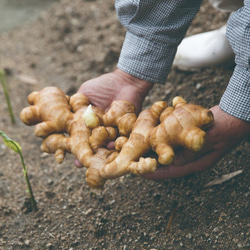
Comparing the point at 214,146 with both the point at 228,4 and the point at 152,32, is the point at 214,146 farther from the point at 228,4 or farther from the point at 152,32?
the point at 228,4

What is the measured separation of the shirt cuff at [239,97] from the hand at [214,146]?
2cm

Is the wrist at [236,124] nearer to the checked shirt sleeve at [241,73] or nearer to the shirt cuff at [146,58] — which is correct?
the checked shirt sleeve at [241,73]

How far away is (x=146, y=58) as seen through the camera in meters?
1.41

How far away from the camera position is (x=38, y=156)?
1764 mm

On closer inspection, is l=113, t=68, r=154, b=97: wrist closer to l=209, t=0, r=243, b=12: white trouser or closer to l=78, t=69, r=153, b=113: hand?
l=78, t=69, r=153, b=113: hand

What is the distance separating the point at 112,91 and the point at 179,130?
1.60ft

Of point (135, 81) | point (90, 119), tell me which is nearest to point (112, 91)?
point (135, 81)

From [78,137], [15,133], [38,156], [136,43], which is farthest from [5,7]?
[78,137]

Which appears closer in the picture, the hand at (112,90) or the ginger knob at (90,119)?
the ginger knob at (90,119)

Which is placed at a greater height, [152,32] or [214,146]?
[152,32]

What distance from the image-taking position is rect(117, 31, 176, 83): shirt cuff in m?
1.40

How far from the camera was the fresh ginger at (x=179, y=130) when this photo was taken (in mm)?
982

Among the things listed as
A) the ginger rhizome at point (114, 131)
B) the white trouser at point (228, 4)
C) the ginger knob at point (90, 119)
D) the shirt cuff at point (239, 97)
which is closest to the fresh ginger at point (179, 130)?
the ginger rhizome at point (114, 131)

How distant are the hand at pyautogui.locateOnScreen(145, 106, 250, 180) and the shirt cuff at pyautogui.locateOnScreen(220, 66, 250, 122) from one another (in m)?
0.02
